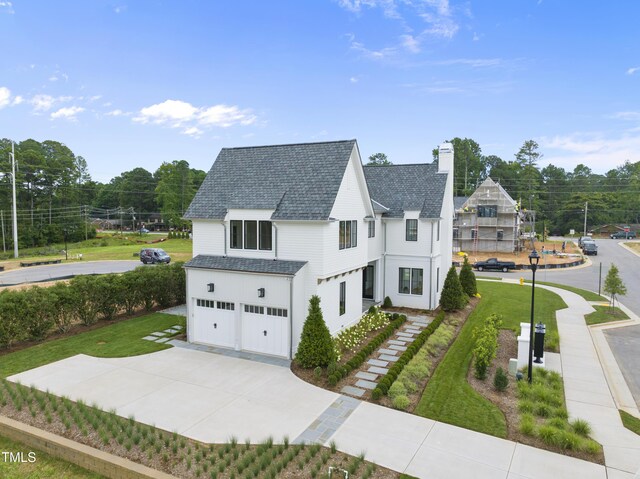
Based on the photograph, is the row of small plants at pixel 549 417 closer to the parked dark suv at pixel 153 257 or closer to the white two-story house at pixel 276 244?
the white two-story house at pixel 276 244

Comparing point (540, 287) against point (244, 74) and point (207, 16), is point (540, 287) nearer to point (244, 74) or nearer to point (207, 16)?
point (244, 74)

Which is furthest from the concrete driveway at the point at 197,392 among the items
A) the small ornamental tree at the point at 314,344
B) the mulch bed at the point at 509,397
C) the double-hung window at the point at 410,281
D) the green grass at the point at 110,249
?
the green grass at the point at 110,249

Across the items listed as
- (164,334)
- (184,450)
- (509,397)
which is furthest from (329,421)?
(164,334)

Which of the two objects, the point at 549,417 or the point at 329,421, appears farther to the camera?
the point at 549,417

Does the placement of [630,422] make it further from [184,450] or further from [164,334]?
[164,334]

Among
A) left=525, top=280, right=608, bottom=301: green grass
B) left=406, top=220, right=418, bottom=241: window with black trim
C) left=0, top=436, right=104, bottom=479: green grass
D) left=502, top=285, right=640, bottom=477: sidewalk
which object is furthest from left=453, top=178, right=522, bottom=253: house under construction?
left=0, top=436, right=104, bottom=479: green grass

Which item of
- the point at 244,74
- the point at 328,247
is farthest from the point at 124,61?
the point at 328,247
